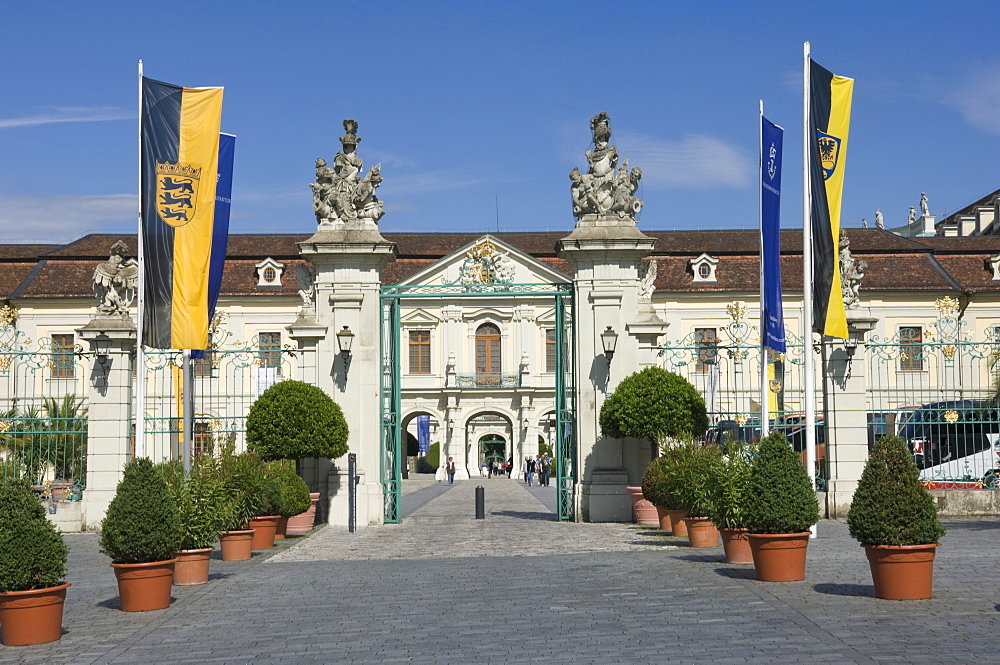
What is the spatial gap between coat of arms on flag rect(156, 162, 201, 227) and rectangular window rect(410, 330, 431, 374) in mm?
40480

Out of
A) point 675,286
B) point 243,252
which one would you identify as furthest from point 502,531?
point 243,252

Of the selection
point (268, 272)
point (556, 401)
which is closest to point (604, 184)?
point (556, 401)

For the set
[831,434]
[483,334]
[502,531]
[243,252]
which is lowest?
[502,531]

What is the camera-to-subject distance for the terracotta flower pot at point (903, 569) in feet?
31.4

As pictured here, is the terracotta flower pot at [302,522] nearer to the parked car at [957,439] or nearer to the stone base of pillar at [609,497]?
the stone base of pillar at [609,497]

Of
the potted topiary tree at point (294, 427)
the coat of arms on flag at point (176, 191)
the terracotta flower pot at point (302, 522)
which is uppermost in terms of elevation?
the coat of arms on flag at point (176, 191)

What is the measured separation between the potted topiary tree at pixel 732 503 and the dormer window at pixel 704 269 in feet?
128

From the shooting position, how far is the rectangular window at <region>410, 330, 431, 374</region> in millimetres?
54281

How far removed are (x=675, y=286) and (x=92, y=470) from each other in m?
35.9

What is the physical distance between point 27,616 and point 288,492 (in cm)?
751

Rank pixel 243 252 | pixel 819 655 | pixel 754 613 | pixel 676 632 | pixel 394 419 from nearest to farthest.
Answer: pixel 819 655 < pixel 676 632 < pixel 754 613 < pixel 394 419 < pixel 243 252

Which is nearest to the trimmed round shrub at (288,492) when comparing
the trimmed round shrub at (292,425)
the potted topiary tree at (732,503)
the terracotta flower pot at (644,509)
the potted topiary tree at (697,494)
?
the trimmed round shrub at (292,425)

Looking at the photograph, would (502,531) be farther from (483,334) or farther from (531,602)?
(483,334)

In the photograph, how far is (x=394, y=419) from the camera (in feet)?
63.9
